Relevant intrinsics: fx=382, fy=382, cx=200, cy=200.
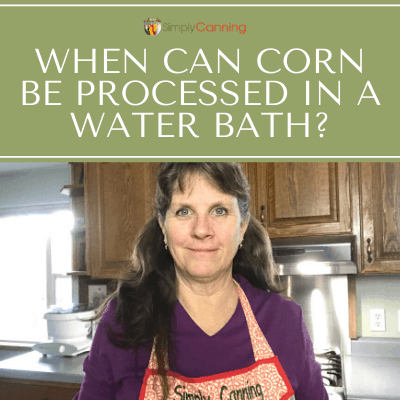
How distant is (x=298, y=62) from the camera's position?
0.89 m

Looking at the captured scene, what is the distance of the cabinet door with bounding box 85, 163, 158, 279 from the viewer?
6.74 feet

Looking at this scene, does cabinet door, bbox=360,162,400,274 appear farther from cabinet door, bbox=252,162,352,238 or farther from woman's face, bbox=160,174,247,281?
woman's face, bbox=160,174,247,281

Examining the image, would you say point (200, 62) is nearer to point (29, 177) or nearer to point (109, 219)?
point (109, 219)

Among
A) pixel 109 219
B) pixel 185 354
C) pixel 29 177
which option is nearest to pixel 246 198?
pixel 185 354

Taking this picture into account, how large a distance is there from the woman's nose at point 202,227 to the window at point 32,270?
11.6ft

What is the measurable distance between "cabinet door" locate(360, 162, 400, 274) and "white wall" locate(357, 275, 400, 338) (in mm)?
348

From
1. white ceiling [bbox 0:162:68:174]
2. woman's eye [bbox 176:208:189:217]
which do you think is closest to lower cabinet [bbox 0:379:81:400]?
woman's eye [bbox 176:208:189:217]

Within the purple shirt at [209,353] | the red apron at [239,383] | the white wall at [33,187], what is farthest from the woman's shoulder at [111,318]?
the white wall at [33,187]

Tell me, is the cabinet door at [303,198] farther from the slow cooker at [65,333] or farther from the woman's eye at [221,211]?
the slow cooker at [65,333]

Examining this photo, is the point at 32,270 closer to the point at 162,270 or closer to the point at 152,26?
the point at 162,270

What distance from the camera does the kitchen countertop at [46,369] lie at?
5.60ft

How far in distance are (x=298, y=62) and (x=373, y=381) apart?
4.26 ft

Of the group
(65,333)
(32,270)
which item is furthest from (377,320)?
(32,270)

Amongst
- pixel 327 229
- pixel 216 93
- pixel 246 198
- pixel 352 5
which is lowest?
pixel 327 229
